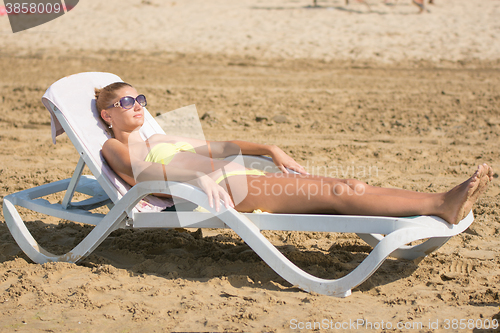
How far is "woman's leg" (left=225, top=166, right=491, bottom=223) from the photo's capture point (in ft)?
8.95

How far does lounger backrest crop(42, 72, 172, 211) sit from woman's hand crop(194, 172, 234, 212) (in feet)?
1.95

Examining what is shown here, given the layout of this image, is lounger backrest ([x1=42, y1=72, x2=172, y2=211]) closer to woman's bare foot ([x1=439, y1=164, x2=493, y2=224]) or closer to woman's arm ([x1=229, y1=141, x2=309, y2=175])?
woman's arm ([x1=229, y1=141, x2=309, y2=175])

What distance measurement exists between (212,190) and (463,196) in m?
1.47

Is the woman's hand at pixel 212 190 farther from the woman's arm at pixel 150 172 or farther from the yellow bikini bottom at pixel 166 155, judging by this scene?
the yellow bikini bottom at pixel 166 155

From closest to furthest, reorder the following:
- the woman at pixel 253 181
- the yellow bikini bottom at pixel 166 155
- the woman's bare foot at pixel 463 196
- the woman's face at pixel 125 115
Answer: the woman's bare foot at pixel 463 196
the woman at pixel 253 181
the yellow bikini bottom at pixel 166 155
the woman's face at pixel 125 115

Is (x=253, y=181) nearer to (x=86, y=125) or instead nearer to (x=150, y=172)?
(x=150, y=172)

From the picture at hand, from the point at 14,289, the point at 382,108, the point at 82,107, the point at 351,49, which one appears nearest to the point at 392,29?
the point at 351,49

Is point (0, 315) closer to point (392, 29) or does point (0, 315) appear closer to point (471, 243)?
point (471, 243)

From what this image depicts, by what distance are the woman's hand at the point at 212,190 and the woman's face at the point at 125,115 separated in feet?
2.70

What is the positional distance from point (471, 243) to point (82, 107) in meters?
3.25

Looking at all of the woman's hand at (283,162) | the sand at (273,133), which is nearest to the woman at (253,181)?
the woman's hand at (283,162)

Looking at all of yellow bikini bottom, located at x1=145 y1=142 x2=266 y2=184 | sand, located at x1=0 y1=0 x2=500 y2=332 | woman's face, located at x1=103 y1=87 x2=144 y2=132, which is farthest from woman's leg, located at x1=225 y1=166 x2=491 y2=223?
woman's face, located at x1=103 y1=87 x2=144 y2=132

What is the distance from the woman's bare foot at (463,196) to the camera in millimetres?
2664

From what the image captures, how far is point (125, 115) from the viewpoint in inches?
133
